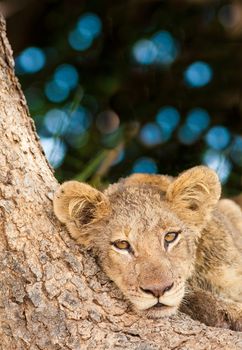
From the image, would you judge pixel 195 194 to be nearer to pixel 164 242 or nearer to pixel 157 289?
pixel 164 242

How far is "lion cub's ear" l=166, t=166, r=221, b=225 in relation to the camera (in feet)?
15.3

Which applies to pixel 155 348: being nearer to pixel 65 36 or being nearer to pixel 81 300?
pixel 81 300

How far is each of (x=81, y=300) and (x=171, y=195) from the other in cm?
94

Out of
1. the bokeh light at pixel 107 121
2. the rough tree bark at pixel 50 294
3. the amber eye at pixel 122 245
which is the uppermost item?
the bokeh light at pixel 107 121

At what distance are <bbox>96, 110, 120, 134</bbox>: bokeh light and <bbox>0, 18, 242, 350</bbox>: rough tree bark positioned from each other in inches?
238

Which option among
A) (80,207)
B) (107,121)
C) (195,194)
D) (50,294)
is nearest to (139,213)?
(80,207)

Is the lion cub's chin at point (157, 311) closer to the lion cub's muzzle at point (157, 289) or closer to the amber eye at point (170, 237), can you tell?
the lion cub's muzzle at point (157, 289)

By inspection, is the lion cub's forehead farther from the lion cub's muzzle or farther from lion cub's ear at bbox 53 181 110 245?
the lion cub's muzzle

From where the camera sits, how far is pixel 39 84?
1020cm

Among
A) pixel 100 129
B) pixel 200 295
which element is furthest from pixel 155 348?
pixel 100 129

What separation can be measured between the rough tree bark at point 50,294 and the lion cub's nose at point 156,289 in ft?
0.51

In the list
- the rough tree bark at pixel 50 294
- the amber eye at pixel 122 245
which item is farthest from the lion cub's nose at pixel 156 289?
the amber eye at pixel 122 245

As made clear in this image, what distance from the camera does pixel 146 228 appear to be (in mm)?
4379

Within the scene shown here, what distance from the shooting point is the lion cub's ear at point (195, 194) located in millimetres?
4664
